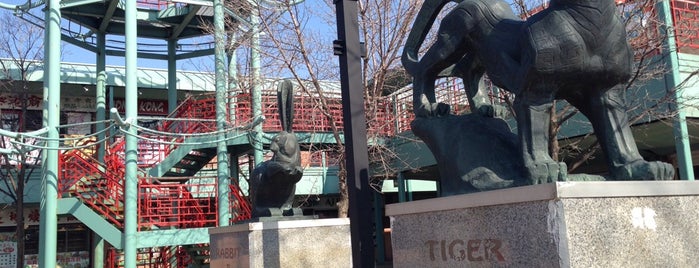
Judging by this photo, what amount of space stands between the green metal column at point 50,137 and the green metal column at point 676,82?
12.3 m

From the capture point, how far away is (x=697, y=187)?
3359 millimetres

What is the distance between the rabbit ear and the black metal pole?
110 inches

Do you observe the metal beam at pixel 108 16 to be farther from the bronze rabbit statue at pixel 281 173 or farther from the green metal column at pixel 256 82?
the bronze rabbit statue at pixel 281 173

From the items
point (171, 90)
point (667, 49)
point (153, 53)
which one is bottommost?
point (667, 49)

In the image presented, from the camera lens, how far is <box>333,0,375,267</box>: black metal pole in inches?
179

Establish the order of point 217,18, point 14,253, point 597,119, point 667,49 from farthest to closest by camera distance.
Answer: point 14,253, point 217,18, point 667,49, point 597,119

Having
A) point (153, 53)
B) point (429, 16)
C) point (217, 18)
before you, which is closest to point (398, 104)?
point (217, 18)

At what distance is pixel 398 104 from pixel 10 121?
1311 cm

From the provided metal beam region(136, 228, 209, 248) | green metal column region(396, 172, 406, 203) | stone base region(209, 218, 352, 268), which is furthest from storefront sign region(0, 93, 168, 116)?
stone base region(209, 218, 352, 268)

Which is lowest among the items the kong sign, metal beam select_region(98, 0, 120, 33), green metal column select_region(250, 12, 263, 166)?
green metal column select_region(250, 12, 263, 166)

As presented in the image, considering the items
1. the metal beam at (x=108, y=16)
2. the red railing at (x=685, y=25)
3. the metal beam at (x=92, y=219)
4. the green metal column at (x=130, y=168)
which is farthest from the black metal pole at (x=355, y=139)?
the metal beam at (x=108, y=16)

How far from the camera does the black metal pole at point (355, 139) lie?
4.54 meters

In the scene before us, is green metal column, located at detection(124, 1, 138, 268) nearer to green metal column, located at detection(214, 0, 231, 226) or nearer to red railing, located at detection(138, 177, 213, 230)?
red railing, located at detection(138, 177, 213, 230)

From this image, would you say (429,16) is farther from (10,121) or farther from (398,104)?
(10,121)
